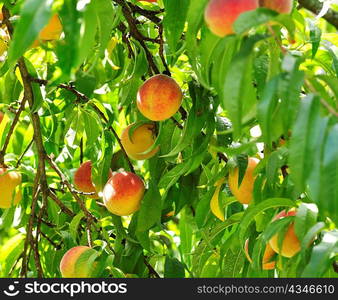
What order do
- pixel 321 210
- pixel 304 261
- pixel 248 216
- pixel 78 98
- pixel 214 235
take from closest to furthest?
1. pixel 321 210
2. pixel 304 261
3. pixel 248 216
4. pixel 214 235
5. pixel 78 98

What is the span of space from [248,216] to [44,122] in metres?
0.70

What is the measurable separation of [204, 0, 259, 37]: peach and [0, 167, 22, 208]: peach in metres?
0.68

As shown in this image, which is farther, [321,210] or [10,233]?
[10,233]

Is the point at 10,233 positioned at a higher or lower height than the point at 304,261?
lower

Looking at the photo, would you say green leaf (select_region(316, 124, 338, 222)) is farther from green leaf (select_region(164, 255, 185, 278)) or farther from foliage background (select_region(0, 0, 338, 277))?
green leaf (select_region(164, 255, 185, 278))

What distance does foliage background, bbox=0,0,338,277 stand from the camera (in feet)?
2.22

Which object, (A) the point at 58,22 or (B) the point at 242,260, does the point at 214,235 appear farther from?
(A) the point at 58,22

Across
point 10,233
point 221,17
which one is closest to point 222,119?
point 221,17

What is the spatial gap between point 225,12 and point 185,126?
0.40 m

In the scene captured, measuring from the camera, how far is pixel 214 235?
121 centimetres

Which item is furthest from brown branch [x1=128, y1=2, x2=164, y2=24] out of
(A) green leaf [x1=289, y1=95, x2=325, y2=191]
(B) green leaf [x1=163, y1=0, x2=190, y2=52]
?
(A) green leaf [x1=289, y1=95, x2=325, y2=191]

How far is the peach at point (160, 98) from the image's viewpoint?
113 centimetres

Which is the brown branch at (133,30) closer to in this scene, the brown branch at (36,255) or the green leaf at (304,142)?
the brown branch at (36,255)

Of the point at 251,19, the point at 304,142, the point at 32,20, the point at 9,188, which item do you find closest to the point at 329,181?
the point at 304,142
